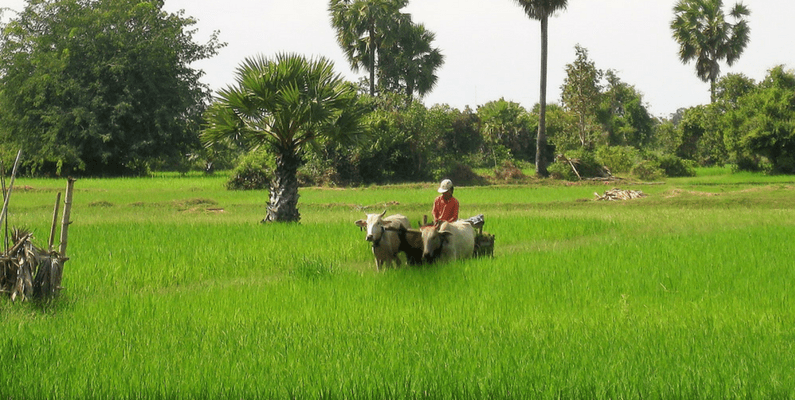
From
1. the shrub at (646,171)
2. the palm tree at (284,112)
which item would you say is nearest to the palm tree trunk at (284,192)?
the palm tree at (284,112)

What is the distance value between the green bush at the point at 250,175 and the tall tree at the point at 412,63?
2185 cm

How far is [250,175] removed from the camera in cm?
3222

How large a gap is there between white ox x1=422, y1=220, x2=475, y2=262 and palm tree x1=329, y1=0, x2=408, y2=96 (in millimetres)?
36026

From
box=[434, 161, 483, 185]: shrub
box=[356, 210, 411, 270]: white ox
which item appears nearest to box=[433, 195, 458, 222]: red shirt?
box=[356, 210, 411, 270]: white ox

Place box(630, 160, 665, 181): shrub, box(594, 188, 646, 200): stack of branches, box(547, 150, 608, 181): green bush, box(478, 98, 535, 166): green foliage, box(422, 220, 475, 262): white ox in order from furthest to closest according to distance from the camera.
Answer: box(478, 98, 535, 166): green foliage, box(630, 160, 665, 181): shrub, box(547, 150, 608, 181): green bush, box(594, 188, 646, 200): stack of branches, box(422, 220, 475, 262): white ox

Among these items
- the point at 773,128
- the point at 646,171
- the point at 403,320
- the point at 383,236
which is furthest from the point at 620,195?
the point at 403,320

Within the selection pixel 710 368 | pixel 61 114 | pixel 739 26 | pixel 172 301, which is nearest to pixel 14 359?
pixel 172 301

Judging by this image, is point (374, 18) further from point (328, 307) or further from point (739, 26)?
point (328, 307)

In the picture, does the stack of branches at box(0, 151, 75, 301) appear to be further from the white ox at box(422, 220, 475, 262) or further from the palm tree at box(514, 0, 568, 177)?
the palm tree at box(514, 0, 568, 177)

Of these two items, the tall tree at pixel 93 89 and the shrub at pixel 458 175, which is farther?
the tall tree at pixel 93 89

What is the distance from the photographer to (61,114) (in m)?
41.1

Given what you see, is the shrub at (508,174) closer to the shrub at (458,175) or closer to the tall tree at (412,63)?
the shrub at (458,175)

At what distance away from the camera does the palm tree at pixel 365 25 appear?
47.0 metres

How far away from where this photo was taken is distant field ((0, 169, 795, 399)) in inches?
191
